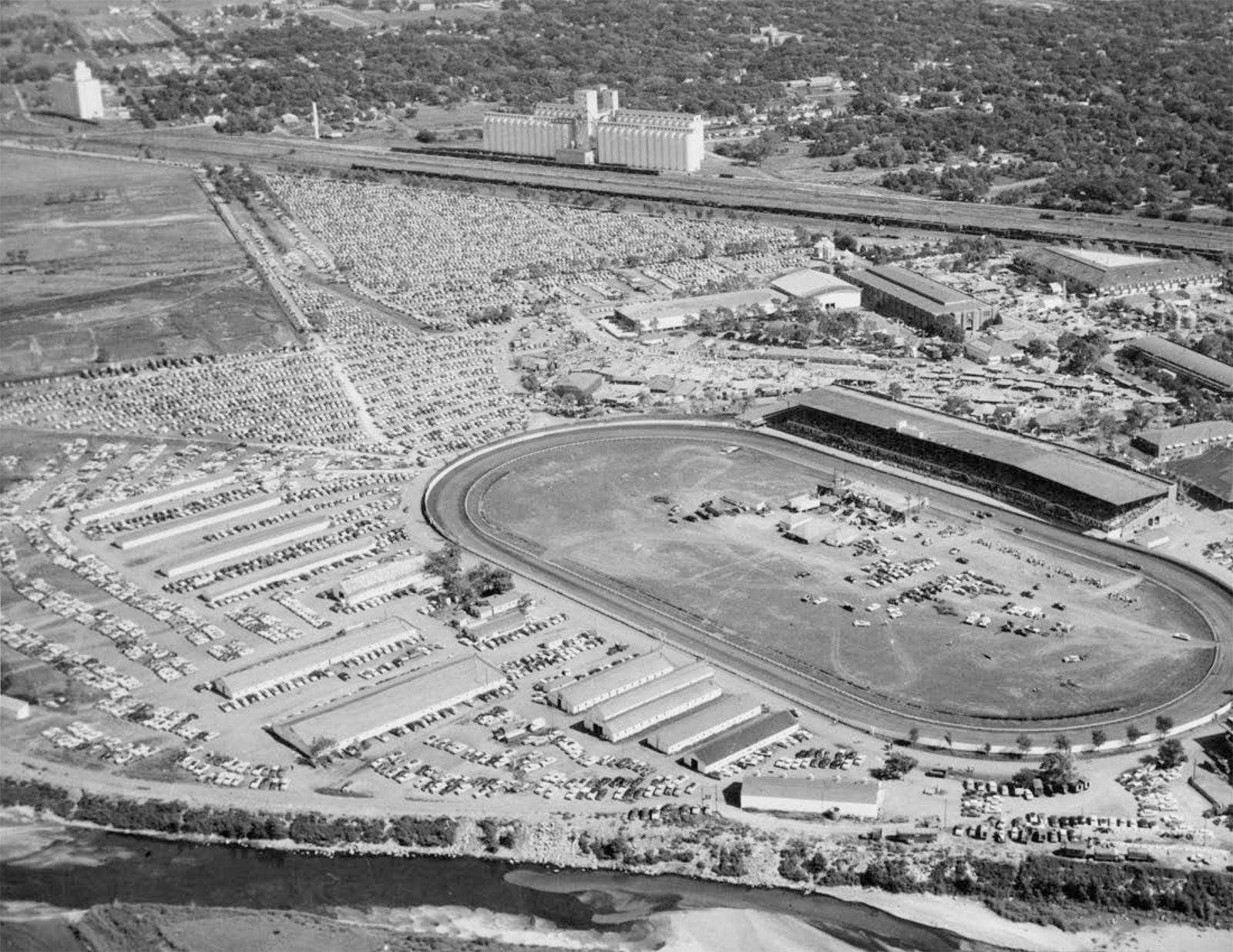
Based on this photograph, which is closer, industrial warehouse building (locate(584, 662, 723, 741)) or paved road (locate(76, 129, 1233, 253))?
industrial warehouse building (locate(584, 662, 723, 741))

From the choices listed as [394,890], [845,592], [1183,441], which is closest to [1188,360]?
[1183,441]

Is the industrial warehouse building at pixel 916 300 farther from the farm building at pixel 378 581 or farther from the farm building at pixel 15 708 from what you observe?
the farm building at pixel 15 708

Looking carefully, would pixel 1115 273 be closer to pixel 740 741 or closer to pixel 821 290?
pixel 821 290

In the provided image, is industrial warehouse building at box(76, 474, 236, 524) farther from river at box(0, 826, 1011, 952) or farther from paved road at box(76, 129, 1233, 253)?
paved road at box(76, 129, 1233, 253)

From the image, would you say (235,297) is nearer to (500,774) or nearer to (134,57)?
(500,774)

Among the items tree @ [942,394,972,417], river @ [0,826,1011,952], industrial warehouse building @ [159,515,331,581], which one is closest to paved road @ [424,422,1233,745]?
industrial warehouse building @ [159,515,331,581]

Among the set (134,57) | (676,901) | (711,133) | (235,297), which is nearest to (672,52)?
(711,133)

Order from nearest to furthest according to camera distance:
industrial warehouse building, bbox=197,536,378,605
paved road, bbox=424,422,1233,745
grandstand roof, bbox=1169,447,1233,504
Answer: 1. paved road, bbox=424,422,1233,745
2. industrial warehouse building, bbox=197,536,378,605
3. grandstand roof, bbox=1169,447,1233,504
